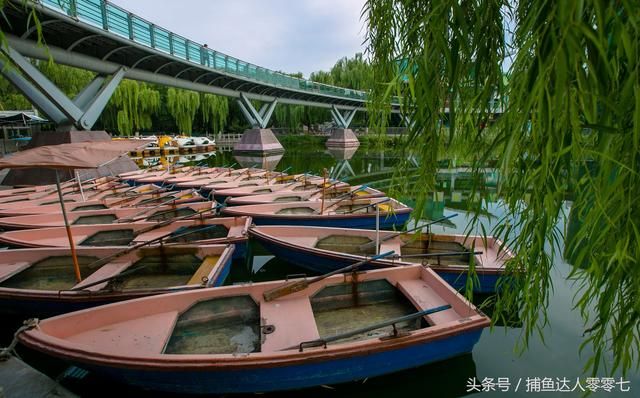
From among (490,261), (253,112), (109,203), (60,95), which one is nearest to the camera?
(490,261)

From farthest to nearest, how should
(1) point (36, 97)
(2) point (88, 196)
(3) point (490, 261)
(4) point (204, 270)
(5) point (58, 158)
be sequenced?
(1) point (36, 97) → (2) point (88, 196) → (3) point (490, 261) → (4) point (204, 270) → (5) point (58, 158)

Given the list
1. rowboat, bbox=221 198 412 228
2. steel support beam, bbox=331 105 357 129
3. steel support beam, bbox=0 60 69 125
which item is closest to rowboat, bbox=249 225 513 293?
rowboat, bbox=221 198 412 228

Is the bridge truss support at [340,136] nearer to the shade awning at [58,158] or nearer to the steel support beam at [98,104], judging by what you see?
the steel support beam at [98,104]

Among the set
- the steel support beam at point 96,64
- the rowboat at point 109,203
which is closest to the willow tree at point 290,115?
the steel support beam at point 96,64

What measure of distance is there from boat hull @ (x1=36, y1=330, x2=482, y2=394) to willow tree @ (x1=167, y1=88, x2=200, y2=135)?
35333mm

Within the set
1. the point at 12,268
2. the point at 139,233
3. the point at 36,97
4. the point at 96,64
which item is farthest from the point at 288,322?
the point at 96,64

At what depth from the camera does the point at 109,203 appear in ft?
29.5

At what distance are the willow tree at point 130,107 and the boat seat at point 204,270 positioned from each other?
3163 centimetres

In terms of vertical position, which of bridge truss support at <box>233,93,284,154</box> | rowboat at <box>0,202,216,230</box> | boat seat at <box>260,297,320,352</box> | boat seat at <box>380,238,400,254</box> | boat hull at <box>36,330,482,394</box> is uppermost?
bridge truss support at <box>233,93,284,154</box>

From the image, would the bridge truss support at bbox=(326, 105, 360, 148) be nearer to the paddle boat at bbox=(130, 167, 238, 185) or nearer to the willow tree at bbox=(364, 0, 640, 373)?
the paddle boat at bbox=(130, 167, 238, 185)

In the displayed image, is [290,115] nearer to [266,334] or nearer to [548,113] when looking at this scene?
[266,334]

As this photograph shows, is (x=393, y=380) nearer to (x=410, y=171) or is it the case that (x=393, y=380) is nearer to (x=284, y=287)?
(x=284, y=287)

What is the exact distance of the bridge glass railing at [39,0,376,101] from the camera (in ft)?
40.0

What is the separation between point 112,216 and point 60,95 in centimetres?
907
